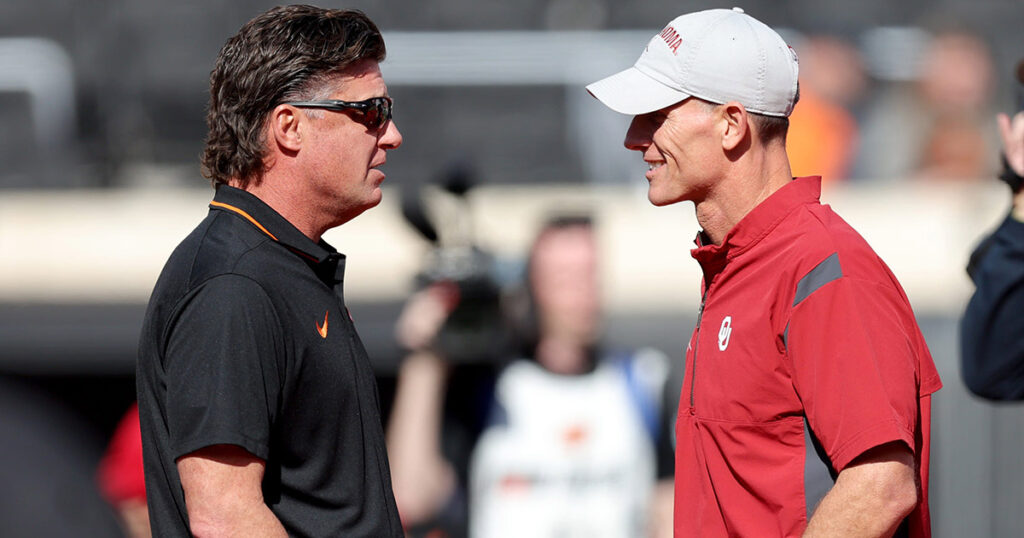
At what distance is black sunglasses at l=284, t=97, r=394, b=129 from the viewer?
72.1 inches

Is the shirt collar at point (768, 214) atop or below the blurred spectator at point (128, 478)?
atop

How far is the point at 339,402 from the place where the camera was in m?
1.77

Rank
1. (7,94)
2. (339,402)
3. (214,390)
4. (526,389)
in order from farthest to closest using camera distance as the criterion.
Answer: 1. (7,94)
2. (526,389)
3. (339,402)
4. (214,390)

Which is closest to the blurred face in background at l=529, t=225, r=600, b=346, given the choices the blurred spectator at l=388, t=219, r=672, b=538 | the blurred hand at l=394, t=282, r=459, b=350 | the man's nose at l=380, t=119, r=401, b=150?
the blurred spectator at l=388, t=219, r=672, b=538

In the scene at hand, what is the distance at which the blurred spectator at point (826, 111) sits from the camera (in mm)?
5195

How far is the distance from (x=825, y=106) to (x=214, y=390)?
4361 millimetres

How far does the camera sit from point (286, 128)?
183 cm

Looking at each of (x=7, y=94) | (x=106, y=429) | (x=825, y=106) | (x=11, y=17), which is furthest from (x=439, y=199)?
(x=11, y=17)

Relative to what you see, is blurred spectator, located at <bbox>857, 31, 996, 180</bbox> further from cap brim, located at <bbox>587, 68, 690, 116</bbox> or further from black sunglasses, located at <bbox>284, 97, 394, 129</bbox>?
black sunglasses, located at <bbox>284, 97, 394, 129</bbox>

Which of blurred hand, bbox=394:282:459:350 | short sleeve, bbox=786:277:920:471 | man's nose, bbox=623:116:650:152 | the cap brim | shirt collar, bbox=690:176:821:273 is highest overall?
the cap brim

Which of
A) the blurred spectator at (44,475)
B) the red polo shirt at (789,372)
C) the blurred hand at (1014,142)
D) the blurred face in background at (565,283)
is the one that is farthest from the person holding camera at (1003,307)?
the blurred spectator at (44,475)

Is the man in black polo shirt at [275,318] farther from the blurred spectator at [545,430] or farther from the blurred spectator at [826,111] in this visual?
the blurred spectator at [826,111]

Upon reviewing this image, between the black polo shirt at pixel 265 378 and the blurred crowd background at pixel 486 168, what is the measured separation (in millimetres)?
2407

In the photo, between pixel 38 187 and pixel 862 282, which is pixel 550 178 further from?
pixel 862 282
